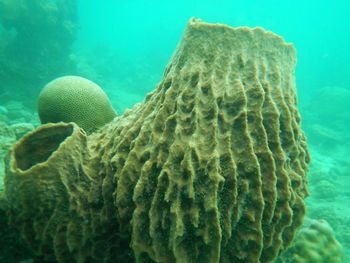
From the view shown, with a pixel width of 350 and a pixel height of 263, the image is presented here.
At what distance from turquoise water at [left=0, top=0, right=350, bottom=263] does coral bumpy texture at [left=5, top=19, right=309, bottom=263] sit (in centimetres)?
293

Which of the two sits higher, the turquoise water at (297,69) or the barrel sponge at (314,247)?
the turquoise water at (297,69)

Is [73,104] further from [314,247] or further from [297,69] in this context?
[297,69]

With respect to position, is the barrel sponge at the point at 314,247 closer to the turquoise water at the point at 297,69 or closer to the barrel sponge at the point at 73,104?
the barrel sponge at the point at 73,104

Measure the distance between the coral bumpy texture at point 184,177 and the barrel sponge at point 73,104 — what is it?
138 cm

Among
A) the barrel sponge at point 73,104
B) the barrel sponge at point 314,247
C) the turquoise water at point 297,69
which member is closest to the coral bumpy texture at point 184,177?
the barrel sponge at point 314,247

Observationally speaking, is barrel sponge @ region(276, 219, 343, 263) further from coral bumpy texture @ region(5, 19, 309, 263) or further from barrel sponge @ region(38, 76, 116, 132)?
barrel sponge @ region(38, 76, 116, 132)

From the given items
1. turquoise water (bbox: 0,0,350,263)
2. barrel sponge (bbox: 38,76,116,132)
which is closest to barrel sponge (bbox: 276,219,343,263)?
barrel sponge (bbox: 38,76,116,132)

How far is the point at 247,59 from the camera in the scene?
8.20 ft

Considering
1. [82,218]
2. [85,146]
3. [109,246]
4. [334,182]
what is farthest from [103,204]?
[334,182]

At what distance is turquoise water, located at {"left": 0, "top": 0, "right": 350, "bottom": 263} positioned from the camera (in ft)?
39.0

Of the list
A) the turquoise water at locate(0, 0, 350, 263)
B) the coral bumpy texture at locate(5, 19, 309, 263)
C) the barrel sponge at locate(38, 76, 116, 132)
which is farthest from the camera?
the turquoise water at locate(0, 0, 350, 263)

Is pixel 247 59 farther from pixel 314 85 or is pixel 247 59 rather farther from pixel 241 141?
pixel 314 85

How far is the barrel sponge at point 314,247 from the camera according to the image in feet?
9.96

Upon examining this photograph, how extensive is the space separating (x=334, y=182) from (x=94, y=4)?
95183 mm
